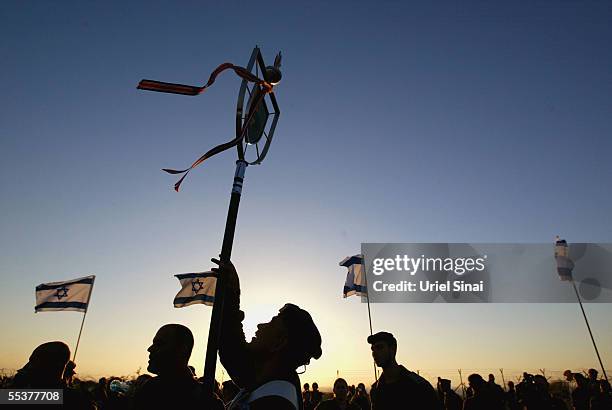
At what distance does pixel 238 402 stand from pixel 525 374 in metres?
12.5

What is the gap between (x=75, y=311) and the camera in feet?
51.2

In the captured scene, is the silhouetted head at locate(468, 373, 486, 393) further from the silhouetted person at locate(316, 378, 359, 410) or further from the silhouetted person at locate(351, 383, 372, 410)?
the silhouetted person at locate(351, 383, 372, 410)

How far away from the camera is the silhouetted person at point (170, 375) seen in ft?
9.85

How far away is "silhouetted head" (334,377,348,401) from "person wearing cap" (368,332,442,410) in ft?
6.76

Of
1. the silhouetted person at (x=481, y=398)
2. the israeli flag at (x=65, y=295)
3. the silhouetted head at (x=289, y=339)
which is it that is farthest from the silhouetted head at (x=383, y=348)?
the israeli flag at (x=65, y=295)

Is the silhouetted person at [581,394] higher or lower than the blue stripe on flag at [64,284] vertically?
lower

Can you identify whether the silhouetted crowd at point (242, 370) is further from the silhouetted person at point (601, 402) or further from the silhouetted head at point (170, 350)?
the silhouetted person at point (601, 402)

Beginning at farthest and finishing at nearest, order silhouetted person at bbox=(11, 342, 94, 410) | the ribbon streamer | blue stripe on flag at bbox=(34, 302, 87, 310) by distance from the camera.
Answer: blue stripe on flag at bbox=(34, 302, 87, 310) → silhouetted person at bbox=(11, 342, 94, 410) → the ribbon streamer

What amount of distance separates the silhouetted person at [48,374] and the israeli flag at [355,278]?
1536cm

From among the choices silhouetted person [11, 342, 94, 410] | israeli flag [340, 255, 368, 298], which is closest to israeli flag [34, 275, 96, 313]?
israeli flag [340, 255, 368, 298]

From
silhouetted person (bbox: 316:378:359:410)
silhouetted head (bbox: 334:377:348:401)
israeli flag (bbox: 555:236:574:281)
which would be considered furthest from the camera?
israeli flag (bbox: 555:236:574:281)

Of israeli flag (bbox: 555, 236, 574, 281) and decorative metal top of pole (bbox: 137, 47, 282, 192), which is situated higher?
israeli flag (bbox: 555, 236, 574, 281)

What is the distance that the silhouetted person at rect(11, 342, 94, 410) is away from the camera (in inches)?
148

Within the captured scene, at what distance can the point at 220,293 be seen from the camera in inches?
91.9
